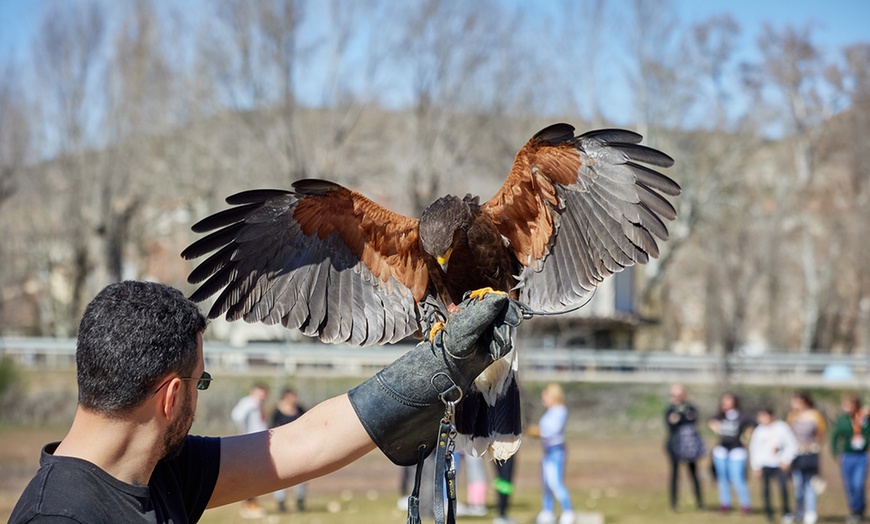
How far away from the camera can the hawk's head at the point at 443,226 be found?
14.5ft

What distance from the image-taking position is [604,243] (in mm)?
4332

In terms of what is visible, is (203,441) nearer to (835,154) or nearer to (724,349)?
(724,349)

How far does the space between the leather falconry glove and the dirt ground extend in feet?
29.3

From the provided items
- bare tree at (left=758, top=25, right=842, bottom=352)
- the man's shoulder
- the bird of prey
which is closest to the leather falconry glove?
the man's shoulder

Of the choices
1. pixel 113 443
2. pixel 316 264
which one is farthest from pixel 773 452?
pixel 113 443

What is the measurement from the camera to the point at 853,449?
11.4m

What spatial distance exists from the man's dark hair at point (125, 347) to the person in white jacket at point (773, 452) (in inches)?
425

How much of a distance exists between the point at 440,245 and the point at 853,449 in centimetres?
914

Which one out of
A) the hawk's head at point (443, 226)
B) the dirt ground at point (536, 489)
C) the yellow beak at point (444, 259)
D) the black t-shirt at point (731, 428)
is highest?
the hawk's head at point (443, 226)

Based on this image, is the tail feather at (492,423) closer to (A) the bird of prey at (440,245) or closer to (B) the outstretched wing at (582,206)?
(A) the bird of prey at (440,245)

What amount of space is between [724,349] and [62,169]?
68.8 feet

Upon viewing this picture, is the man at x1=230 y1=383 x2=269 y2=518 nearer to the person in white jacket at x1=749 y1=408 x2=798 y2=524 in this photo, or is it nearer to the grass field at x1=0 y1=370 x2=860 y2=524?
the grass field at x1=0 y1=370 x2=860 y2=524

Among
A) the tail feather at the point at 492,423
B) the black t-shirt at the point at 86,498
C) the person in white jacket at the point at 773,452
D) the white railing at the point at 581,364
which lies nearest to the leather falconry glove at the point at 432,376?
the black t-shirt at the point at 86,498

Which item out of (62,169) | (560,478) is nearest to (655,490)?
(560,478)
